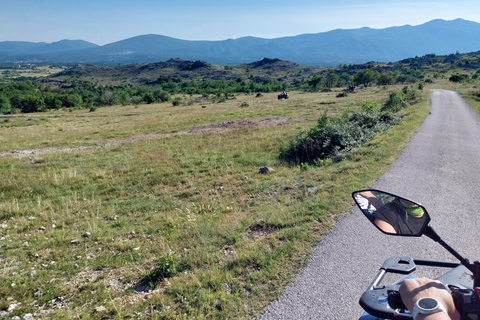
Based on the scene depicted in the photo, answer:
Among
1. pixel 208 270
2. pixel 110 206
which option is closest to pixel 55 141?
pixel 110 206

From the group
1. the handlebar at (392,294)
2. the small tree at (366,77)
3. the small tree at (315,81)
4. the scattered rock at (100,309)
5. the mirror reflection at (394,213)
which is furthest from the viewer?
the small tree at (315,81)

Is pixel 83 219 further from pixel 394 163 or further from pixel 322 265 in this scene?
pixel 394 163

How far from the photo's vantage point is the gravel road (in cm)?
351

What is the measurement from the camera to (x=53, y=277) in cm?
516

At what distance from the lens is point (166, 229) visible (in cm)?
702

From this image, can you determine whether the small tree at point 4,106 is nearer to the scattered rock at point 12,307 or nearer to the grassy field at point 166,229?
the grassy field at point 166,229

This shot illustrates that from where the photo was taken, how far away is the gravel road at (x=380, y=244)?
11.5ft

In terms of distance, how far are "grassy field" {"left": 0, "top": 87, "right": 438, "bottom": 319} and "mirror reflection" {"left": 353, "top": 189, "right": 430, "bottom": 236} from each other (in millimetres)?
1894

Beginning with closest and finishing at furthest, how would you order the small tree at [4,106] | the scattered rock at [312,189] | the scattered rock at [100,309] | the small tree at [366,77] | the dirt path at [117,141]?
the scattered rock at [100,309] → the scattered rock at [312,189] → the dirt path at [117,141] → the small tree at [4,106] → the small tree at [366,77]

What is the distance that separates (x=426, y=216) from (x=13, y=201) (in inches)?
443

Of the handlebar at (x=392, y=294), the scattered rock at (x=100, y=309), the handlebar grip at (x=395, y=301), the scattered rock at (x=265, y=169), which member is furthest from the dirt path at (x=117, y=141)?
the handlebar grip at (x=395, y=301)

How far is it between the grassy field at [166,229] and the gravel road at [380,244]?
25 centimetres

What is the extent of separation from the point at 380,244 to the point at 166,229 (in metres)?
4.52

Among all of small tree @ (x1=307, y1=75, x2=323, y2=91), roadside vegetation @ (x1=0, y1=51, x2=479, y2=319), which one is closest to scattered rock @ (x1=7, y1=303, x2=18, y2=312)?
roadside vegetation @ (x1=0, y1=51, x2=479, y2=319)
